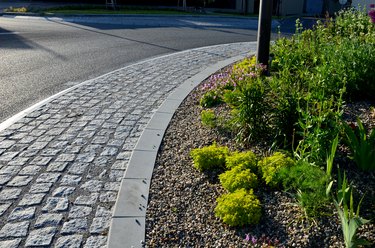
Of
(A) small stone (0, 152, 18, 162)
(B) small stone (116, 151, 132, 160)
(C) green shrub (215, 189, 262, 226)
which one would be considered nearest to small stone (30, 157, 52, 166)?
(A) small stone (0, 152, 18, 162)

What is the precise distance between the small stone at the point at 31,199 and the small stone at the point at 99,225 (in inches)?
26.8

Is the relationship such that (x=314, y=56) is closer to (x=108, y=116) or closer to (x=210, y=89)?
(x=210, y=89)

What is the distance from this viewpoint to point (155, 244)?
124 inches

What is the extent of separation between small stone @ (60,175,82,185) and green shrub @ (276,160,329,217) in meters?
2.10

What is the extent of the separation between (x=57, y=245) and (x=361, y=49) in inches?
191

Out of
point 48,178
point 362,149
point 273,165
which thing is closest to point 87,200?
point 48,178

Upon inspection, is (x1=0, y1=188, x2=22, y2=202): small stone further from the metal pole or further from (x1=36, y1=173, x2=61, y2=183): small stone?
the metal pole

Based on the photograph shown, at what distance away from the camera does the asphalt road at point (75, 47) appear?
26.1ft

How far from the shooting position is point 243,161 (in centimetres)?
411

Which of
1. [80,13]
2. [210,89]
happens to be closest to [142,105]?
[210,89]

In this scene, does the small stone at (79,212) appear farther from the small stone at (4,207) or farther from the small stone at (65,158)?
the small stone at (65,158)

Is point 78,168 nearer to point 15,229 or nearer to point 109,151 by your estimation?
point 109,151

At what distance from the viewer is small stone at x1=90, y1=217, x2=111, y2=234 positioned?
3.35 meters

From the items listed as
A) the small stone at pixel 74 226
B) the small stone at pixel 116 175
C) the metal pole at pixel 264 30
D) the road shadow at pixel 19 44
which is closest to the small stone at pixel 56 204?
the small stone at pixel 74 226
